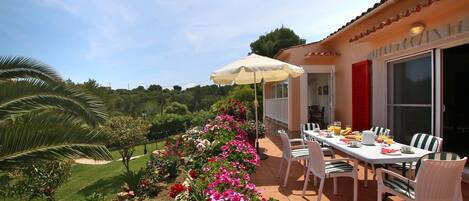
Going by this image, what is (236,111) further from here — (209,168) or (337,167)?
(209,168)

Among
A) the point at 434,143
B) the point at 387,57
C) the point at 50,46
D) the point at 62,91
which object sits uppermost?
the point at 50,46

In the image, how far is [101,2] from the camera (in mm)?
7355

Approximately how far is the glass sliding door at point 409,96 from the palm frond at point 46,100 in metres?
6.13

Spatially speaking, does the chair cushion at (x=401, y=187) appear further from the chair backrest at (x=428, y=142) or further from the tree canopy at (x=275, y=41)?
the tree canopy at (x=275, y=41)

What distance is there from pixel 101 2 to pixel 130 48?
358 inches

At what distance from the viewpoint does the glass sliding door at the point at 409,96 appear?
16.8 feet

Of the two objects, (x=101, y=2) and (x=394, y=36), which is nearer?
(x=394, y=36)

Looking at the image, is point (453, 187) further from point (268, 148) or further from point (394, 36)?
point (268, 148)

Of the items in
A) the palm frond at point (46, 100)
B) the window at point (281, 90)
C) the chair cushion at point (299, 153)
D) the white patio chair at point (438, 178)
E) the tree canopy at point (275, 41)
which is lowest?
the chair cushion at point (299, 153)

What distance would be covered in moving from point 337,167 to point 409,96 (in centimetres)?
298

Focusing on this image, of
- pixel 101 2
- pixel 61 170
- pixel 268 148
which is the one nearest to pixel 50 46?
pixel 101 2

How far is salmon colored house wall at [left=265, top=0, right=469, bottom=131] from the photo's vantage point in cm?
436

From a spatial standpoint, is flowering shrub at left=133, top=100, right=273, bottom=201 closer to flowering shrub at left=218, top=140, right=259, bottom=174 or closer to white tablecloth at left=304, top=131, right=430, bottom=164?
flowering shrub at left=218, top=140, right=259, bottom=174

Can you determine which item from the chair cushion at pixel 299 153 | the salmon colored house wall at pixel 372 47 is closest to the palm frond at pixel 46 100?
the chair cushion at pixel 299 153
